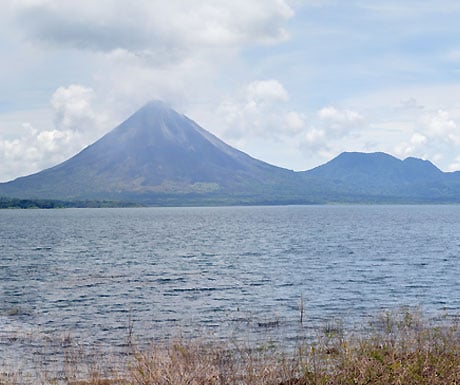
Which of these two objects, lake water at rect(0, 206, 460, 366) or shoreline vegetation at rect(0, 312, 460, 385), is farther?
lake water at rect(0, 206, 460, 366)

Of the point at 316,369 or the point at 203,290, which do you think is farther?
the point at 203,290

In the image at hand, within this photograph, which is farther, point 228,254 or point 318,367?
point 228,254

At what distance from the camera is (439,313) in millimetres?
28156

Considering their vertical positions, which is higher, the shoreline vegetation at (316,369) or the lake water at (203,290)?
the shoreline vegetation at (316,369)

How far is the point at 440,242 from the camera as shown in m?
76.9

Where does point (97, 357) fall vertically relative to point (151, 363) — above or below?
below

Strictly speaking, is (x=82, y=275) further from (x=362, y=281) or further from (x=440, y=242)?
(x=440, y=242)

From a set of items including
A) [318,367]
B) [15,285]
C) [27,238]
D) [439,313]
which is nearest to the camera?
[318,367]

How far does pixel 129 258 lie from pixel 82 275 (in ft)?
Answer: 42.9

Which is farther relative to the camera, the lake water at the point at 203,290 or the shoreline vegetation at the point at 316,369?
the lake water at the point at 203,290

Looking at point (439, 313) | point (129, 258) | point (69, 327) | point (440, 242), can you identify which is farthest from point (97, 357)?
point (440, 242)

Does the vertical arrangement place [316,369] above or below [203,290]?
above

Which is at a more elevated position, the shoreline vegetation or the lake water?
the shoreline vegetation

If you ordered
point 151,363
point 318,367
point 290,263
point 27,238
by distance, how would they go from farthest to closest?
point 27,238 → point 290,263 → point 318,367 → point 151,363
